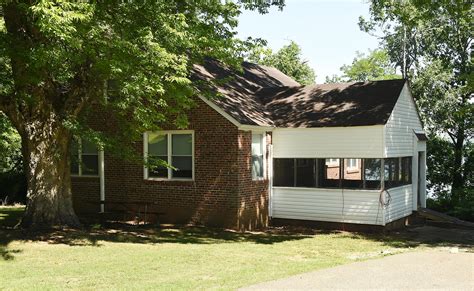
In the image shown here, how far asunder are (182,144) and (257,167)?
267 centimetres

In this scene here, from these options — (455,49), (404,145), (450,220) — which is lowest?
(450,220)

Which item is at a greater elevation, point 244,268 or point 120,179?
point 120,179

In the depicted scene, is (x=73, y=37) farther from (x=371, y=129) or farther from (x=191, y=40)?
(x=371, y=129)

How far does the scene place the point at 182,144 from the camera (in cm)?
1811

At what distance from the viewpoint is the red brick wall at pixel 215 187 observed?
17.0 m

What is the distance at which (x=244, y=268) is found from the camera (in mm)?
10484

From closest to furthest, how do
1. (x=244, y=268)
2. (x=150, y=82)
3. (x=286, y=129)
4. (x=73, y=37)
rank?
(x=244, y=268) → (x=73, y=37) → (x=150, y=82) → (x=286, y=129)

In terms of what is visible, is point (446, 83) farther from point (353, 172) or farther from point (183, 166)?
point (183, 166)

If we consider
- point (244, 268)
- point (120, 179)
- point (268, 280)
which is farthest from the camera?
point (120, 179)

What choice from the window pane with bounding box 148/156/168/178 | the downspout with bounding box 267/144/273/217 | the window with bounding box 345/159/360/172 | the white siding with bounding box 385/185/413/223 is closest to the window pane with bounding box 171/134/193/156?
the window pane with bounding box 148/156/168/178

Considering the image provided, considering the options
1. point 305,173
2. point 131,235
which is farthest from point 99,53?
point 305,173

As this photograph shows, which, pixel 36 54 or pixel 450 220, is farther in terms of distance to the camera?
pixel 450 220

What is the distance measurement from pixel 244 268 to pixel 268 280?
1495 millimetres

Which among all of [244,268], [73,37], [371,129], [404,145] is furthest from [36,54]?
[404,145]
